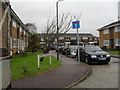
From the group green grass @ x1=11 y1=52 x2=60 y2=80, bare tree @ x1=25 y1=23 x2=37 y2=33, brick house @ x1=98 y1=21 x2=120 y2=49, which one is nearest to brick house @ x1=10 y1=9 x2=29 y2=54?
green grass @ x1=11 y1=52 x2=60 y2=80

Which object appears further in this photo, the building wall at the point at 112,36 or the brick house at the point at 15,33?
the building wall at the point at 112,36

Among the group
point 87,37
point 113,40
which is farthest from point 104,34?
point 87,37

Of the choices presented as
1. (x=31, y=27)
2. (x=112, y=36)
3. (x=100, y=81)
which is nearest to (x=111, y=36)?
(x=112, y=36)

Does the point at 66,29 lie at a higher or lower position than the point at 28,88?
higher

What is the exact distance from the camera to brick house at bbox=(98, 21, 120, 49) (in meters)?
28.7

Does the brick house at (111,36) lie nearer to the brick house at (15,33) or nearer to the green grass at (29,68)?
the brick house at (15,33)

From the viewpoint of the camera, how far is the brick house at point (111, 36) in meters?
28.7

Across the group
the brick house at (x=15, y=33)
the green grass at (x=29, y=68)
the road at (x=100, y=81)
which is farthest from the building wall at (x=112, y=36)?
the road at (x=100, y=81)

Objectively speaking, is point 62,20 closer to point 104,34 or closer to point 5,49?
point 5,49

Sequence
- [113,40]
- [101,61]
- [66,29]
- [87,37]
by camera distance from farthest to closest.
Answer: [87,37]
[113,40]
[66,29]
[101,61]

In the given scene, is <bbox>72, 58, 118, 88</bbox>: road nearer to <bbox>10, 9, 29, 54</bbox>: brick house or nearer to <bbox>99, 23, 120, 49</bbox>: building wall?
<bbox>10, 9, 29, 54</bbox>: brick house

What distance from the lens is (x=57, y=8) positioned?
12891mm

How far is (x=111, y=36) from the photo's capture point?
30812mm

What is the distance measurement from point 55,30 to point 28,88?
27.2 ft
